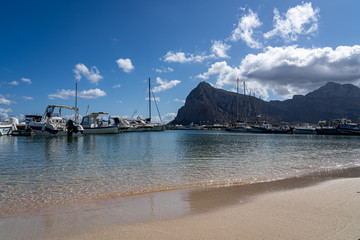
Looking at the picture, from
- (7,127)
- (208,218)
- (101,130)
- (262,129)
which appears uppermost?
(7,127)

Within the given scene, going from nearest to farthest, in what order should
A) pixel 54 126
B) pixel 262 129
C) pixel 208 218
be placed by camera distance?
pixel 208 218 → pixel 54 126 → pixel 262 129

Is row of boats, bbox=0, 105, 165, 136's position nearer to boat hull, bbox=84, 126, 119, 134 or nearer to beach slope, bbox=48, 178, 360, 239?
boat hull, bbox=84, 126, 119, 134

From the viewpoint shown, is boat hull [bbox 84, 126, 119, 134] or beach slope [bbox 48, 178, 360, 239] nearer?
beach slope [bbox 48, 178, 360, 239]

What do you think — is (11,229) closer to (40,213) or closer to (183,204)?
(40,213)

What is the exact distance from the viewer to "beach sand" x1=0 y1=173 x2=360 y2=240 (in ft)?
15.3

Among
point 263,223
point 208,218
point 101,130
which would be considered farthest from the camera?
point 101,130

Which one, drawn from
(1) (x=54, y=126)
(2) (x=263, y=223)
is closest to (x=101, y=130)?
(1) (x=54, y=126)

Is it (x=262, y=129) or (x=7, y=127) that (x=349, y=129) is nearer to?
(x=262, y=129)

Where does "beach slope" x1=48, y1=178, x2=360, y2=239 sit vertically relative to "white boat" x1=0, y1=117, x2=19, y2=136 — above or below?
below

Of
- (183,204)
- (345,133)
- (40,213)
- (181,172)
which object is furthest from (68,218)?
(345,133)

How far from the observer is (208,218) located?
Result: 18.4ft

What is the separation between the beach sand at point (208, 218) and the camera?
4664 millimetres

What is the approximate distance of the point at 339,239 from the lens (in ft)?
14.1

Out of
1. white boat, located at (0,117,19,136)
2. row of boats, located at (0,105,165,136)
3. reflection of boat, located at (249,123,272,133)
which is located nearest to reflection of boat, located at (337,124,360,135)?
reflection of boat, located at (249,123,272,133)
